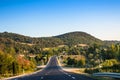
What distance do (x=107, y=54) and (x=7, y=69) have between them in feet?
381

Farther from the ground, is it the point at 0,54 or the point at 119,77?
the point at 0,54

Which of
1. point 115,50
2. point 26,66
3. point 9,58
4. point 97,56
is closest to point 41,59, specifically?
point 97,56

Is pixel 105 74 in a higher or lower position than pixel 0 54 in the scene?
lower

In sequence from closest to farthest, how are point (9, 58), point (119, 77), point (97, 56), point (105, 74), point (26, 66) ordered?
point (119, 77) < point (105, 74) < point (9, 58) < point (26, 66) < point (97, 56)

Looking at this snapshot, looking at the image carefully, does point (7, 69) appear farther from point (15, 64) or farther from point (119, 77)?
point (119, 77)

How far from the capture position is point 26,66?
85.6 meters

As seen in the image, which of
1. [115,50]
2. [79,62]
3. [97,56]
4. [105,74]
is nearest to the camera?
[105,74]

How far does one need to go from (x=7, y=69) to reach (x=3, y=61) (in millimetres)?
1909

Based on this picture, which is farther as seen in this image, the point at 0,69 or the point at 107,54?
the point at 107,54

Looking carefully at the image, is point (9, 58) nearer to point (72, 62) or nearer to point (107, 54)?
point (72, 62)

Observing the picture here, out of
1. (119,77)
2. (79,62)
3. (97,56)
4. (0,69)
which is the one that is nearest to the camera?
(119,77)

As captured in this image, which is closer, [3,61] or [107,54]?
[3,61]

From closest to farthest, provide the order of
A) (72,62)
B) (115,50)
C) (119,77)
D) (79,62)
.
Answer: (119,77)
(79,62)
(72,62)
(115,50)

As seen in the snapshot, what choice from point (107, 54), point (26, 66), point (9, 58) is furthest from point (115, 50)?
point (9, 58)
